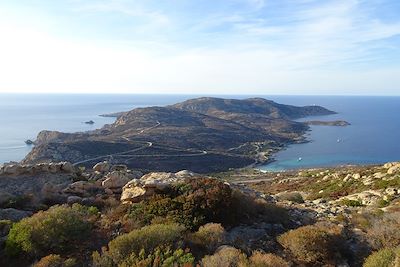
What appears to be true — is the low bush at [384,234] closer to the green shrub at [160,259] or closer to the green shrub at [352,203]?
the green shrub at [160,259]

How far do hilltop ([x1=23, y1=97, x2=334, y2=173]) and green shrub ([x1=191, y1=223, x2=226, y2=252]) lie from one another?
8552 cm

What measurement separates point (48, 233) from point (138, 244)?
102 inches

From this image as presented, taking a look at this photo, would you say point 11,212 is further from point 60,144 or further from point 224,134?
point 224,134

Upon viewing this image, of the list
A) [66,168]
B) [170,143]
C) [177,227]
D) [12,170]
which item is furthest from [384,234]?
[170,143]

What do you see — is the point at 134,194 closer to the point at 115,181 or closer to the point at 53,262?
the point at 115,181

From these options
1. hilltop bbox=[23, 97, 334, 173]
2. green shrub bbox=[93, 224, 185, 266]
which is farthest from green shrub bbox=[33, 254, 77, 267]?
hilltop bbox=[23, 97, 334, 173]

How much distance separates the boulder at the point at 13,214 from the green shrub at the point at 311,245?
28.2 ft

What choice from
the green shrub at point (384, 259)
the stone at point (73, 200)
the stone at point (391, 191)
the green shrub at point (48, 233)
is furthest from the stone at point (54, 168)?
the stone at point (391, 191)

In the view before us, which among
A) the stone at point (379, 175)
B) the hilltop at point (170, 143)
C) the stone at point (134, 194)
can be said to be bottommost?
the hilltop at point (170, 143)

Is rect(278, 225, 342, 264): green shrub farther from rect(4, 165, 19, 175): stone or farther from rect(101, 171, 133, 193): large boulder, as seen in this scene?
rect(4, 165, 19, 175): stone

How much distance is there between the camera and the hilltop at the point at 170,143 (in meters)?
102

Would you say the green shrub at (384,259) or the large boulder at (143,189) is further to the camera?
the large boulder at (143,189)

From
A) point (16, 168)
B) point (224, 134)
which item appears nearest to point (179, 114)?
point (224, 134)

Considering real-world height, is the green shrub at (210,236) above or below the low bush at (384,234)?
above
